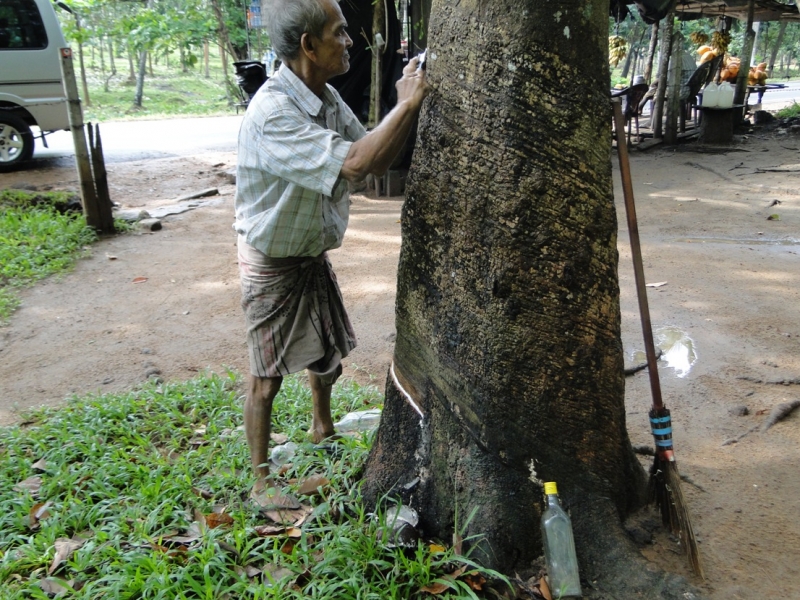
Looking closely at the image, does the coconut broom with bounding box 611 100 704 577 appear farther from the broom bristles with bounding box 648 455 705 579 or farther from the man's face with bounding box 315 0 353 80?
the man's face with bounding box 315 0 353 80

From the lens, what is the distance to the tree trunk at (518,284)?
2.09 meters

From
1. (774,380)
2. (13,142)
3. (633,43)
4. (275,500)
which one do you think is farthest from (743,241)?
(633,43)

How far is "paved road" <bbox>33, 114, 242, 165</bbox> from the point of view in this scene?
39.5ft

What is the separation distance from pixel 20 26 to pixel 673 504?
1064 cm

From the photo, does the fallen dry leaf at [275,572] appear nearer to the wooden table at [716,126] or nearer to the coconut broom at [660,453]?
the coconut broom at [660,453]

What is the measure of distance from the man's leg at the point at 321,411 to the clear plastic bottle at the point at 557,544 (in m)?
1.19

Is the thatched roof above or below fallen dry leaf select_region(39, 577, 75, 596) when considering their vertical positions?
above

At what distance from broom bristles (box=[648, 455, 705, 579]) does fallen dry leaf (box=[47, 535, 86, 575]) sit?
2137 mm

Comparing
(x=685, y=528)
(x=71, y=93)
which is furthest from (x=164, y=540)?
(x=71, y=93)

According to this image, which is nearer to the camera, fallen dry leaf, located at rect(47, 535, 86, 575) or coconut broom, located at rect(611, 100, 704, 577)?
coconut broom, located at rect(611, 100, 704, 577)

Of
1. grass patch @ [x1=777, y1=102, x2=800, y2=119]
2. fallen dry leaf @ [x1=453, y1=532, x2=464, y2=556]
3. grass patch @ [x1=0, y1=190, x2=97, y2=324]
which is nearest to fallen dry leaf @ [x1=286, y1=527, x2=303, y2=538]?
fallen dry leaf @ [x1=453, y1=532, x2=464, y2=556]

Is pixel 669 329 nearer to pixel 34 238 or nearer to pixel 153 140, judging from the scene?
pixel 34 238

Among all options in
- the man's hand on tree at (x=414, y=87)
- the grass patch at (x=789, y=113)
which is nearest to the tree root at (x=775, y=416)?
the man's hand on tree at (x=414, y=87)

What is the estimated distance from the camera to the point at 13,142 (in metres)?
10.0
